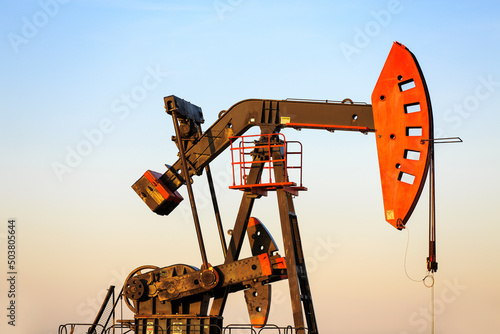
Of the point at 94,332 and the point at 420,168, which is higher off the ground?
the point at 420,168

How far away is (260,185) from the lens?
13609 millimetres

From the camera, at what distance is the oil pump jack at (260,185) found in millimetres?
12852

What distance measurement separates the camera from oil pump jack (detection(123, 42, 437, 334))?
12852 mm

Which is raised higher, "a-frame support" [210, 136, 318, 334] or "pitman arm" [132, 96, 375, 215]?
"pitman arm" [132, 96, 375, 215]

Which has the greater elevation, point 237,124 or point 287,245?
point 237,124

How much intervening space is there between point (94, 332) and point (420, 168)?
21.4ft

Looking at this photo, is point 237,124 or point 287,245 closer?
point 287,245

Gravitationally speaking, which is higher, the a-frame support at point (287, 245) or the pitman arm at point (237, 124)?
the pitman arm at point (237, 124)

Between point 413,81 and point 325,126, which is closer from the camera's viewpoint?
point 413,81

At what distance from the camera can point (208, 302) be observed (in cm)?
1415

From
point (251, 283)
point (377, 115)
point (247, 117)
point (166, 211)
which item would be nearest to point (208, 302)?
point (251, 283)

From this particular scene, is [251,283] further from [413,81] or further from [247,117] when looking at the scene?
[413,81]

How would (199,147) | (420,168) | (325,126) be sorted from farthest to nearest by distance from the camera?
(199,147), (325,126), (420,168)

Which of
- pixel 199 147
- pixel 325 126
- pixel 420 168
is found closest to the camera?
pixel 420 168
